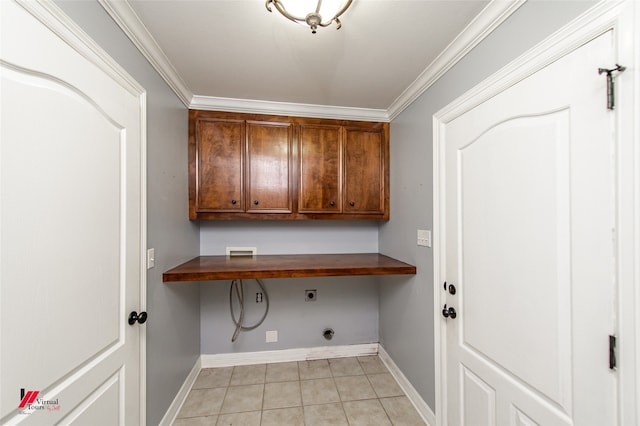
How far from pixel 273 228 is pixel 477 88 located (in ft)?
6.24

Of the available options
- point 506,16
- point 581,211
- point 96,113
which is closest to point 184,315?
point 96,113

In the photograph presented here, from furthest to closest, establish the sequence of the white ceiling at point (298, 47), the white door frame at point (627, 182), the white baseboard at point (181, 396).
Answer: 1. the white baseboard at point (181, 396)
2. the white ceiling at point (298, 47)
3. the white door frame at point (627, 182)

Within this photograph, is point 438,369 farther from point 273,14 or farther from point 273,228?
point 273,14

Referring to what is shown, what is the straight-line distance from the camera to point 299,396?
1.87 meters

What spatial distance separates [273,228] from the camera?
241 cm

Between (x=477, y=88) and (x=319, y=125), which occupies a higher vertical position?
(x=319, y=125)

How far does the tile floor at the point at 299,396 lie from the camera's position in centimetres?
166

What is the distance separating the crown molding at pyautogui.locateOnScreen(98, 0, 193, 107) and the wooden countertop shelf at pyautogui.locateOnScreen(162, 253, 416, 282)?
1282 mm

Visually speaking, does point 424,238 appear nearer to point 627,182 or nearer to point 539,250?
point 539,250

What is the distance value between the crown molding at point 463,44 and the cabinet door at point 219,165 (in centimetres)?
139

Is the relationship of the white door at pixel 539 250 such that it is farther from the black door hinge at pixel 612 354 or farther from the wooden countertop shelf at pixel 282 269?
the wooden countertop shelf at pixel 282 269

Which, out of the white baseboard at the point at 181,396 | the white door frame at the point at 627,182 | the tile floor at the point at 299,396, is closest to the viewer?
the white door frame at the point at 627,182

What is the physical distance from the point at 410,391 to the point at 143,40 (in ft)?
9.36

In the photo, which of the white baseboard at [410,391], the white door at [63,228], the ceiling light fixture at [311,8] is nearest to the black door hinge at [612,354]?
the white baseboard at [410,391]
